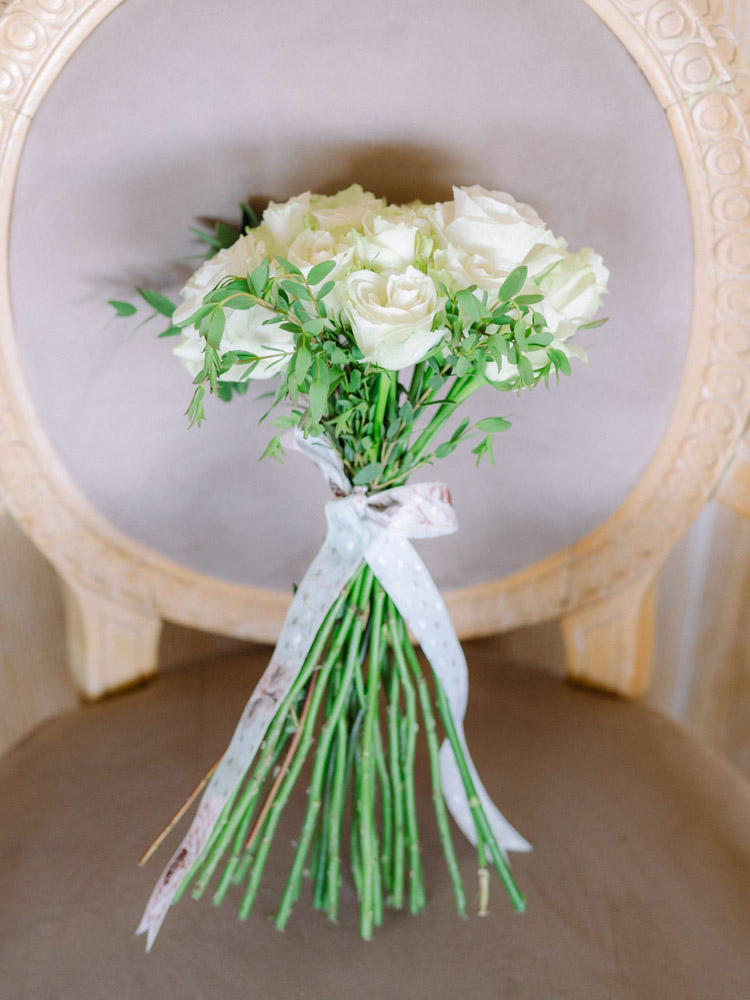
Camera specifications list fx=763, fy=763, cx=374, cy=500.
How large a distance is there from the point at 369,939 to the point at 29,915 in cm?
25

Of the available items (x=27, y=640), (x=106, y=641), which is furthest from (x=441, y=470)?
(x=27, y=640)

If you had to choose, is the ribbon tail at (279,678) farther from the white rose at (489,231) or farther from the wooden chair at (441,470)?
the white rose at (489,231)

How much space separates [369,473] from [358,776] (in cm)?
24

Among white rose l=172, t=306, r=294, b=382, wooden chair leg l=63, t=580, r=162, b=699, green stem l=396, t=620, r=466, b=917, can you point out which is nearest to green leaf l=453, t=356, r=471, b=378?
white rose l=172, t=306, r=294, b=382

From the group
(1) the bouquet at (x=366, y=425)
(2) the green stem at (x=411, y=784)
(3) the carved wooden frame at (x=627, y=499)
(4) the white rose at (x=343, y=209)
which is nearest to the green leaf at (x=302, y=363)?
(1) the bouquet at (x=366, y=425)

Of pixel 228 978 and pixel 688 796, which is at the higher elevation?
pixel 688 796

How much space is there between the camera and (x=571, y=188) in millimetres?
646

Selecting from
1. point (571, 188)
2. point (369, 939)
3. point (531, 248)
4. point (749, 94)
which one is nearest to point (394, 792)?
point (369, 939)

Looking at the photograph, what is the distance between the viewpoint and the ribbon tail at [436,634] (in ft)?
1.84

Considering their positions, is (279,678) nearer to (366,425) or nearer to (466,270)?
(366,425)

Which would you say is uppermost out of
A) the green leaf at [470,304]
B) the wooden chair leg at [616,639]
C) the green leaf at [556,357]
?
the green leaf at [470,304]

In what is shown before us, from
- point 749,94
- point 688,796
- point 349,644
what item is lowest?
point 688,796

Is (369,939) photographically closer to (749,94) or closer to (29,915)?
(29,915)

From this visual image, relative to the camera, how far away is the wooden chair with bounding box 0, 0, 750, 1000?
0.56 meters
